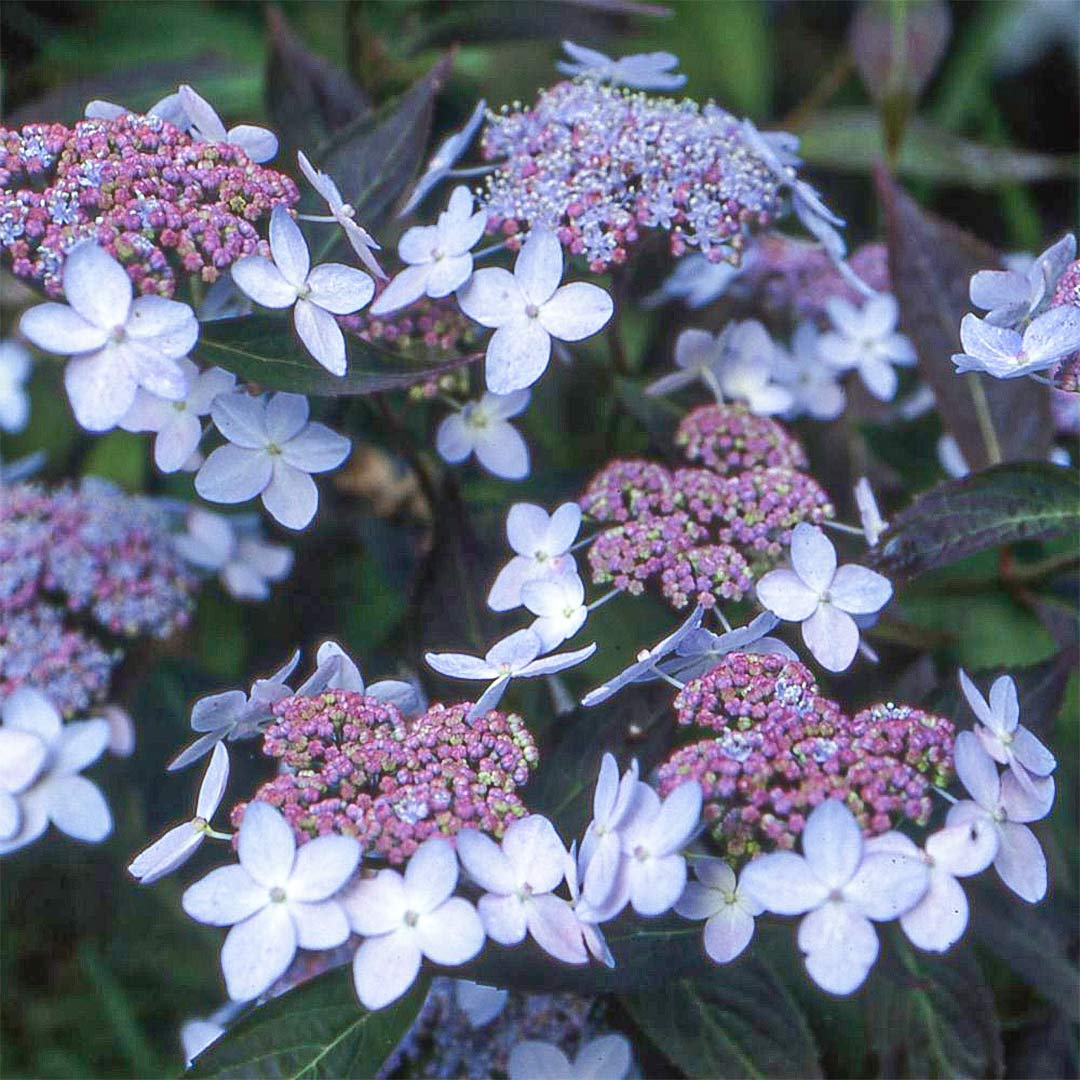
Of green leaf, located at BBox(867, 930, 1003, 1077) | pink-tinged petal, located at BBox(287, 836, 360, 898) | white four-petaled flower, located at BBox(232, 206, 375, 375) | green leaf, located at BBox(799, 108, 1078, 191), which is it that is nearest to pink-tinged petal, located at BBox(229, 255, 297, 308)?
white four-petaled flower, located at BBox(232, 206, 375, 375)

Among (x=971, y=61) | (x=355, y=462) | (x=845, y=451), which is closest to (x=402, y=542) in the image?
(x=355, y=462)

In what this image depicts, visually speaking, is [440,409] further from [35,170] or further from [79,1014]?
[79,1014]

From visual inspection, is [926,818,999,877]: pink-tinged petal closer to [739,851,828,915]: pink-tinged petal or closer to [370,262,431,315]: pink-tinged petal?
[739,851,828,915]: pink-tinged petal

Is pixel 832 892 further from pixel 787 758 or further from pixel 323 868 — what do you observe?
pixel 323 868

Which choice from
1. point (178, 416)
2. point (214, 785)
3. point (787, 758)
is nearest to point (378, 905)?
point (214, 785)

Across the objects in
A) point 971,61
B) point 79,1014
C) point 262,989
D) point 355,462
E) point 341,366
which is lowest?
point 79,1014

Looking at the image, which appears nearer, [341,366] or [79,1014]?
[341,366]
